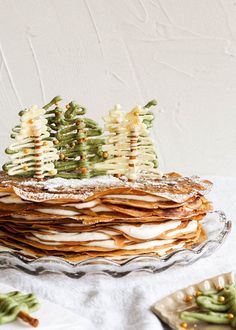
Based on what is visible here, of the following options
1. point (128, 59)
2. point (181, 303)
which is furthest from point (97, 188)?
point (128, 59)

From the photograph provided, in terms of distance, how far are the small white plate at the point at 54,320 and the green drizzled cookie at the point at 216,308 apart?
0.71ft

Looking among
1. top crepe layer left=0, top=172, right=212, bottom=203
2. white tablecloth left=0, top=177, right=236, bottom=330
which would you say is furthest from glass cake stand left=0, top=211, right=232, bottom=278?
top crepe layer left=0, top=172, right=212, bottom=203

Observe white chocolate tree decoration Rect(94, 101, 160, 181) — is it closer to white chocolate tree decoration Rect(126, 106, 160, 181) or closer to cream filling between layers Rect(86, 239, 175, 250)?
white chocolate tree decoration Rect(126, 106, 160, 181)

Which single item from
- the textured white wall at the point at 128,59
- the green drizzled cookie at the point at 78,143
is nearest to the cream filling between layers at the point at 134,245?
the green drizzled cookie at the point at 78,143

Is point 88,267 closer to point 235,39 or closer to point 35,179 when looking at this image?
point 35,179

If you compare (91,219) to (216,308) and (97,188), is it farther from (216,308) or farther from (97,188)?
(216,308)

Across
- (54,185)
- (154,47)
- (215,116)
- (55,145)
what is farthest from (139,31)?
(54,185)

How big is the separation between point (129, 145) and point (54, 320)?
2.30 ft

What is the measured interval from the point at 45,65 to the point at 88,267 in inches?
59.1

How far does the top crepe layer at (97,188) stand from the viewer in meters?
1.74

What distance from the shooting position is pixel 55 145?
81.5 inches

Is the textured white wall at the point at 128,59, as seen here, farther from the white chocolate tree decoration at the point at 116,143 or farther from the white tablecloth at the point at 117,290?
the white tablecloth at the point at 117,290

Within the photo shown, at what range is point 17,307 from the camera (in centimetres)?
142

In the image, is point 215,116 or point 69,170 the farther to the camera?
point 215,116
